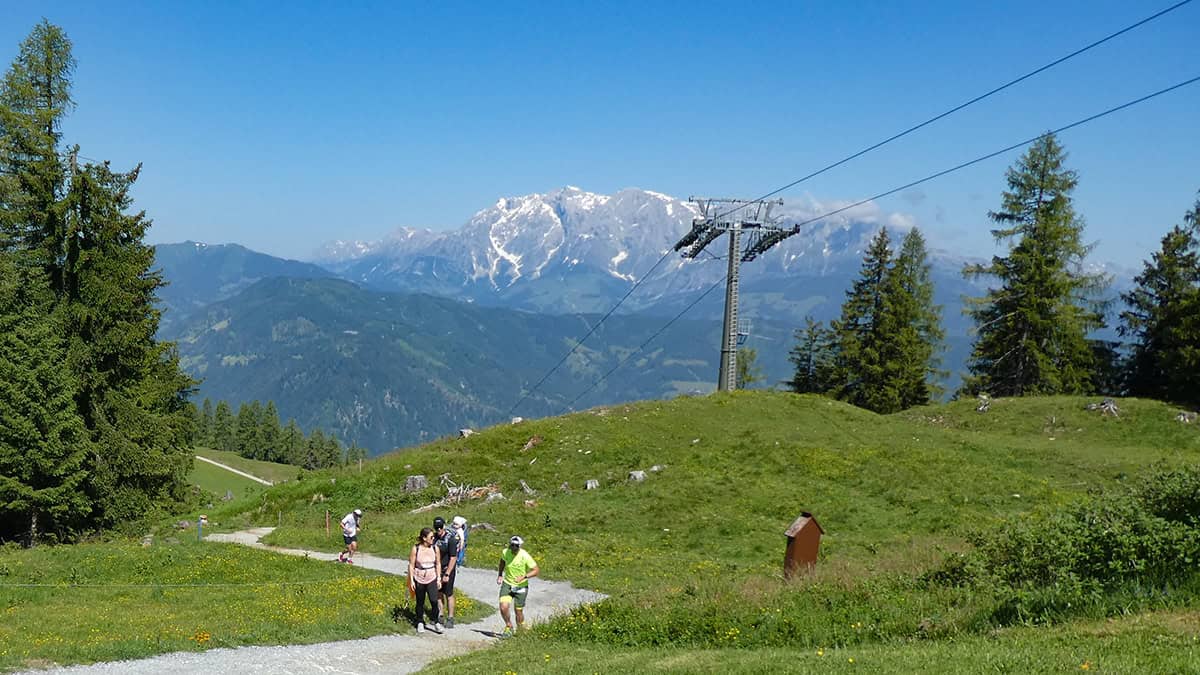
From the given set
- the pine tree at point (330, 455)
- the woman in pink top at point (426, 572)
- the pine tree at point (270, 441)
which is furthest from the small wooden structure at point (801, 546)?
the pine tree at point (270, 441)

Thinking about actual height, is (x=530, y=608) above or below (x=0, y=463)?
below

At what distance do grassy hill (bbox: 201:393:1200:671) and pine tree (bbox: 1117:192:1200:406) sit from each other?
3308 millimetres

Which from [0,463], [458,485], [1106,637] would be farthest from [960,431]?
[0,463]

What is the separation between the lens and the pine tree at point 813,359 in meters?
69.4

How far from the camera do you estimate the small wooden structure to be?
17188 mm

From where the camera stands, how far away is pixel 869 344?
62.8 metres

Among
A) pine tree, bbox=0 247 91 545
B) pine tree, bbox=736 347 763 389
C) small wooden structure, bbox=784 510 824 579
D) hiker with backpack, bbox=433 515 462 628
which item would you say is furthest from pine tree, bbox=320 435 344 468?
small wooden structure, bbox=784 510 824 579

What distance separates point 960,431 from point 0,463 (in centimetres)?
4378

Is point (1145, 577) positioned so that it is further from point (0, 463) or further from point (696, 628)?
point (0, 463)

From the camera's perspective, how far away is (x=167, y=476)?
37.7m

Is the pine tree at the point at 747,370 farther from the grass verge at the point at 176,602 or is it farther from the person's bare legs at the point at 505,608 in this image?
the person's bare legs at the point at 505,608

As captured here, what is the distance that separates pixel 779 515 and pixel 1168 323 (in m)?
32.5

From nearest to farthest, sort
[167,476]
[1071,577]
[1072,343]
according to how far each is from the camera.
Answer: [1071,577]
[167,476]
[1072,343]

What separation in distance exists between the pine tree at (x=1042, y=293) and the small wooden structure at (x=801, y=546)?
40958 mm
